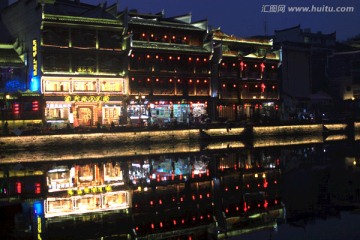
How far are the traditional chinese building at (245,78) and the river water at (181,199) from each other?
106 ft

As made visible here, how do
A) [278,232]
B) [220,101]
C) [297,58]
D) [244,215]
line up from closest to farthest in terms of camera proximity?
1. [278,232]
2. [244,215]
3. [220,101]
4. [297,58]

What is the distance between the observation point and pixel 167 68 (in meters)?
59.4

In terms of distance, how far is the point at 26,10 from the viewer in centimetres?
5494

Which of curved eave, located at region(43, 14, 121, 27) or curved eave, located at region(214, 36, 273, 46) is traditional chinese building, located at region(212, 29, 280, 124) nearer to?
curved eave, located at region(214, 36, 273, 46)

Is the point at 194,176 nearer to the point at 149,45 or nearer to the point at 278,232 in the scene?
the point at 278,232

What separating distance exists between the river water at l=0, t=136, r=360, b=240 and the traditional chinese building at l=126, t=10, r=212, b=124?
2470 cm

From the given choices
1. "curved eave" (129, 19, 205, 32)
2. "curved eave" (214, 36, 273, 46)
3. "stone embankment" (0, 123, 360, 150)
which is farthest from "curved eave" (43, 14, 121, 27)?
"curved eave" (214, 36, 273, 46)

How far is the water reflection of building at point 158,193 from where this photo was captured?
14773 millimetres

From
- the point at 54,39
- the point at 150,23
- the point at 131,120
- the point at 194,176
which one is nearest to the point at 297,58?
the point at 150,23

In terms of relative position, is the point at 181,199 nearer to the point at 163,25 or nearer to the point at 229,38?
the point at 163,25

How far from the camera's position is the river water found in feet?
44.8

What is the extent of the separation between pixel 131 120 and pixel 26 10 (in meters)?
18.1

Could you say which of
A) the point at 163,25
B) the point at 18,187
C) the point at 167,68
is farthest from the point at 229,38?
the point at 18,187

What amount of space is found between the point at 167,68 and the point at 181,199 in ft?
138
